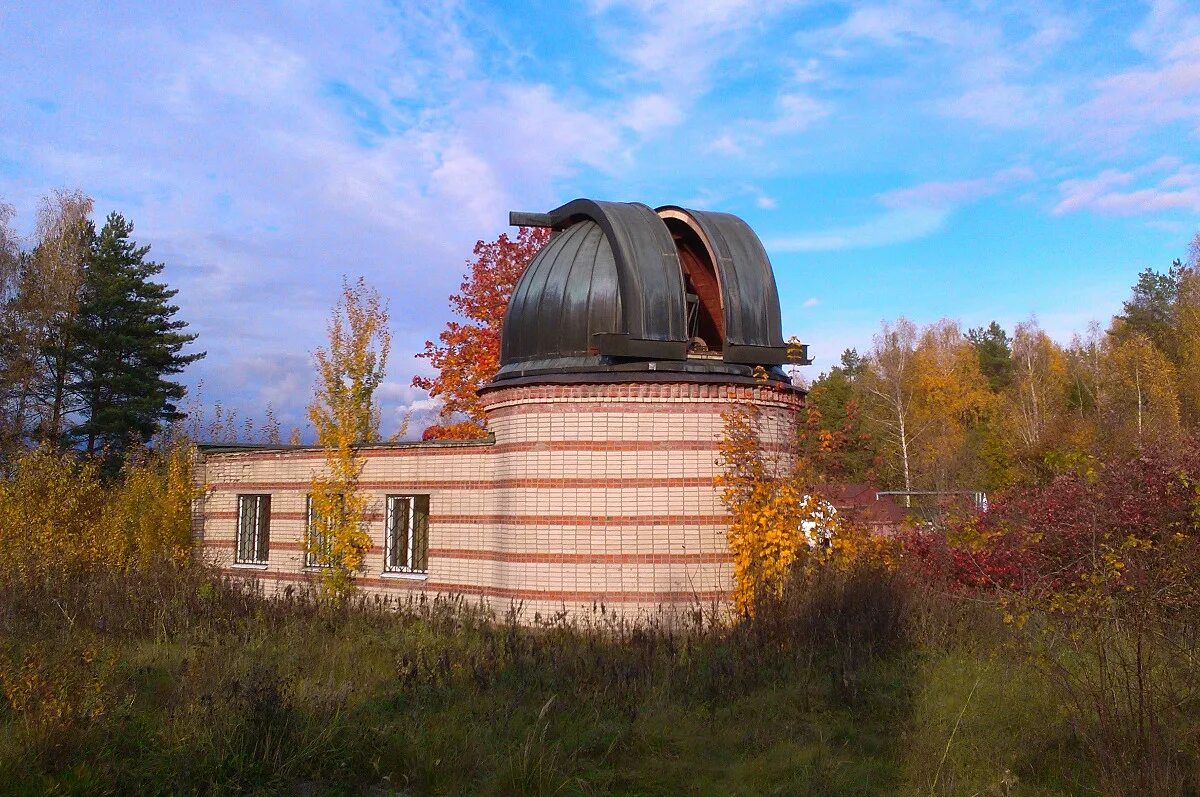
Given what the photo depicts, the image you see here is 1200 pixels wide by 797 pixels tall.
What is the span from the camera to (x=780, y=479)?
43.2 ft

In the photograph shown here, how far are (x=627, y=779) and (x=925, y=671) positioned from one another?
3.80 metres

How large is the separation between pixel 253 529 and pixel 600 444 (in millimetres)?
8934

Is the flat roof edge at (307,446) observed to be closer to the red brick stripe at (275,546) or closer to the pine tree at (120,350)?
the red brick stripe at (275,546)

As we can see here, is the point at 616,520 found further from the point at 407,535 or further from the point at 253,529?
the point at 253,529

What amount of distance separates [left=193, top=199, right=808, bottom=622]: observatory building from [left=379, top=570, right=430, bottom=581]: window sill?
0.05m

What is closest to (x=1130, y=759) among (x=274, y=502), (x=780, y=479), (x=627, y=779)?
(x=627, y=779)

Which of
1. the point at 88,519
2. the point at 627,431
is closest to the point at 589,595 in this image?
the point at 627,431

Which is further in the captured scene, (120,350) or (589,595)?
(120,350)

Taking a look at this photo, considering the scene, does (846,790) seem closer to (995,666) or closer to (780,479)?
(995,666)

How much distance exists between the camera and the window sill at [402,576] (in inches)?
588

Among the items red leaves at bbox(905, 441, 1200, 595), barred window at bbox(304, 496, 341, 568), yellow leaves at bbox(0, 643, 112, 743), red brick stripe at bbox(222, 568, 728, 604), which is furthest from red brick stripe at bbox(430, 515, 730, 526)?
yellow leaves at bbox(0, 643, 112, 743)

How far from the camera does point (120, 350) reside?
32.9 m

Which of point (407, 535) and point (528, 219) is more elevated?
point (528, 219)

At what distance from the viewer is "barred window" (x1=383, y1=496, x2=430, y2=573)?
15336 millimetres
